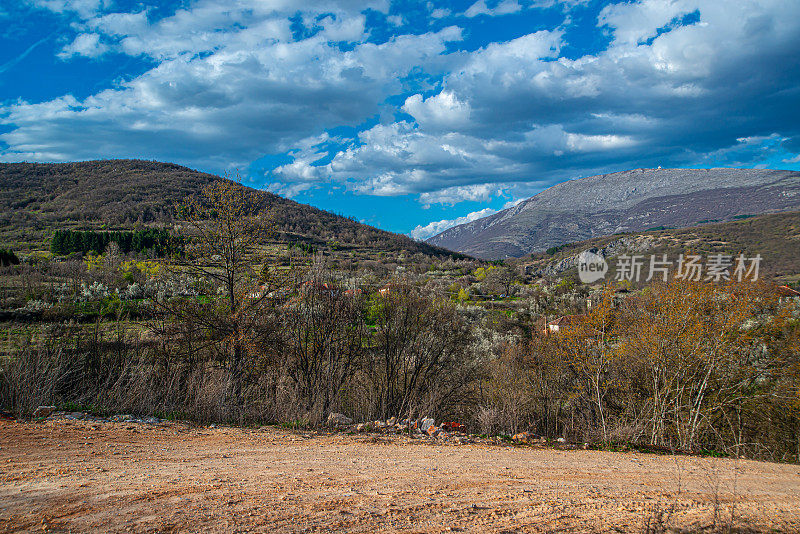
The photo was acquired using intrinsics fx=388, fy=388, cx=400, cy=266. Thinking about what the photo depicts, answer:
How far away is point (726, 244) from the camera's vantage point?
108 meters

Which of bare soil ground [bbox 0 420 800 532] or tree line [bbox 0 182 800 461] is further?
tree line [bbox 0 182 800 461]

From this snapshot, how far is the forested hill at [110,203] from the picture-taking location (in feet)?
292

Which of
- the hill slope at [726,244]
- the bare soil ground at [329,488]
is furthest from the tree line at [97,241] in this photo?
the hill slope at [726,244]

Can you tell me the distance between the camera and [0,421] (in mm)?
6871

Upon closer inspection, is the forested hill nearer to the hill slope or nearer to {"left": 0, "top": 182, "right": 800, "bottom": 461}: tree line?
the hill slope

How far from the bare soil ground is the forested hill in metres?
81.2

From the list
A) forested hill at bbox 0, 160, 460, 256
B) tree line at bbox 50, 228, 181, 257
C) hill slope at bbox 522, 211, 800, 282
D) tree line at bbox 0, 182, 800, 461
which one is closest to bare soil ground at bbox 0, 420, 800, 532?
tree line at bbox 0, 182, 800, 461

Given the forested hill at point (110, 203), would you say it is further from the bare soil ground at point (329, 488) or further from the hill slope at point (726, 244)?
the bare soil ground at point (329, 488)

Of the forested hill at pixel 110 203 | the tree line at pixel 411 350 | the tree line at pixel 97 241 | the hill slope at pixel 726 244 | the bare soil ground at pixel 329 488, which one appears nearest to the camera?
the bare soil ground at pixel 329 488

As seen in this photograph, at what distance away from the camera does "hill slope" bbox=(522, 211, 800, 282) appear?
288 ft

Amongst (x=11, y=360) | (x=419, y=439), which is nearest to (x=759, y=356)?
(x=419, y=439)

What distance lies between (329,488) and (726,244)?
13830 centimetres

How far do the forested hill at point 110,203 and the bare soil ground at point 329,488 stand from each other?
81.2 metres

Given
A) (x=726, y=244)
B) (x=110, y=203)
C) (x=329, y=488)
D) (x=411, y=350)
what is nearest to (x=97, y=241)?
(x=110, y=203)
